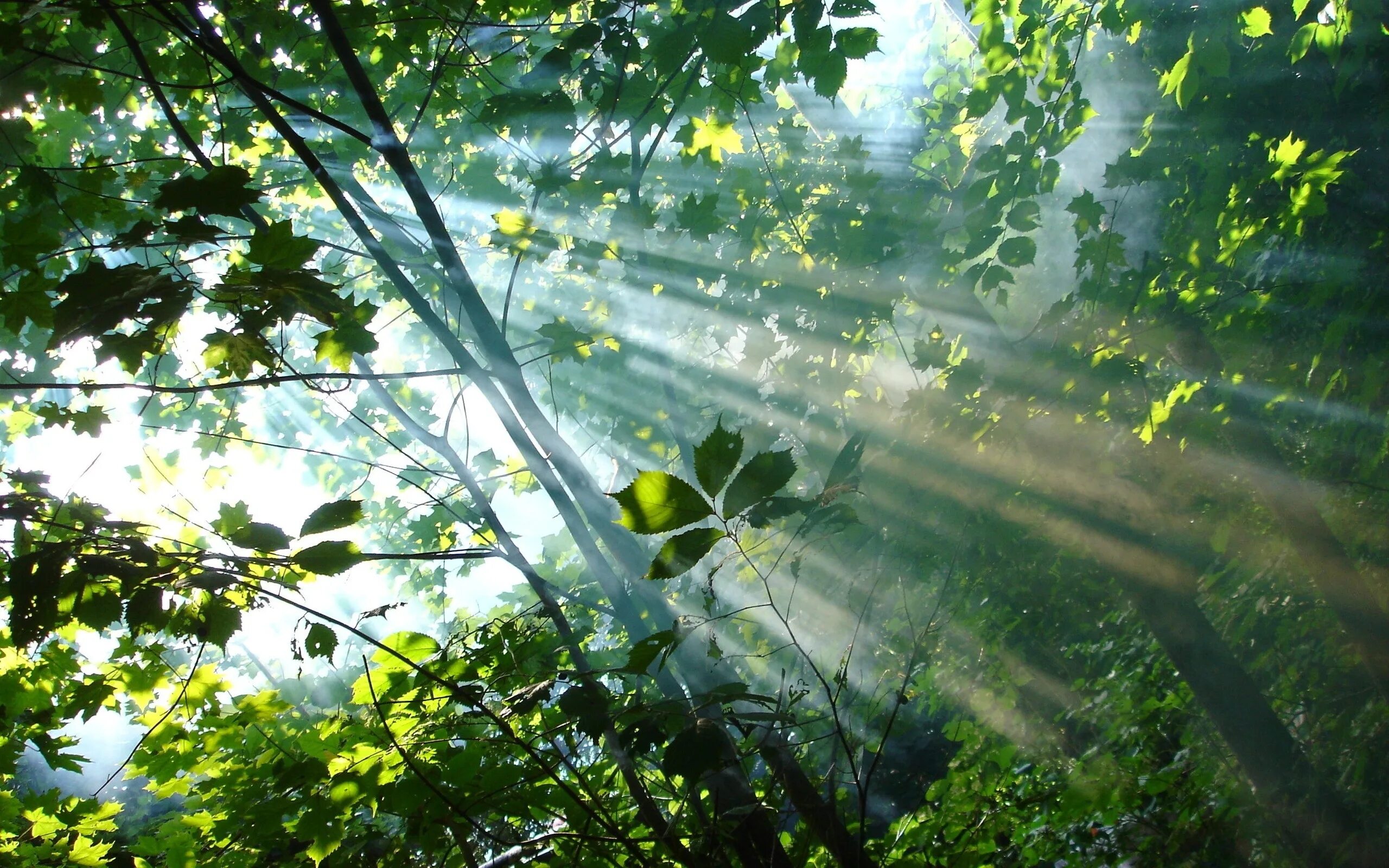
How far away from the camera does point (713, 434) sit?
2.60ft

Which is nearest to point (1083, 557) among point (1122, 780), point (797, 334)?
point (1122, 780)

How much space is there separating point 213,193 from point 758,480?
912mm

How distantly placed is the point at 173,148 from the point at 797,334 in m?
3.64

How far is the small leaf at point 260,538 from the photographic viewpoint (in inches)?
39.2

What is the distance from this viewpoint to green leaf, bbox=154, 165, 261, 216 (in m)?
1.02

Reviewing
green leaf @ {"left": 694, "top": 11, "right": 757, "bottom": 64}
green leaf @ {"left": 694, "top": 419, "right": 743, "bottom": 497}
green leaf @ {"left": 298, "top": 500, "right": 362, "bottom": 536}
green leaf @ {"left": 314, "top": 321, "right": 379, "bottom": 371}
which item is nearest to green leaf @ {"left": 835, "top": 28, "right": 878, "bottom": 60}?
green leaf @ {"left": 694, "top": 11, "right": 757, "bottom": 64}

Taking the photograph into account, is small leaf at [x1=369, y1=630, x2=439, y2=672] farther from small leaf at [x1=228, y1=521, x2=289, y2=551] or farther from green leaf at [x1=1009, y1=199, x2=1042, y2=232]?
green leaf at [x1=1009, y1=199, x2=1042, y2=232]

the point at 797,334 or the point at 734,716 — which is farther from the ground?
the point at 797,334

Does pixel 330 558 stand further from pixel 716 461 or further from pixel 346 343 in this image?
pixel 346 343

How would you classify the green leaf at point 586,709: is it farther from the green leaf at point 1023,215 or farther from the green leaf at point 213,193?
the green leaf at point 1023,215

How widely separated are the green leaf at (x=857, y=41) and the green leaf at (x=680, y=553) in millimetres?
1989

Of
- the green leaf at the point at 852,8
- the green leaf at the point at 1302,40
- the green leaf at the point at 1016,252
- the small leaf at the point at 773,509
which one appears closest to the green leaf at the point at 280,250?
the small leaf at the point at 773,509

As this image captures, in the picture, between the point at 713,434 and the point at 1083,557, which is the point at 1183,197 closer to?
the point at 1083,557

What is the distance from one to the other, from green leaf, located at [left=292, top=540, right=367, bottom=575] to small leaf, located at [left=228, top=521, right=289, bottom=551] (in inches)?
1.2
